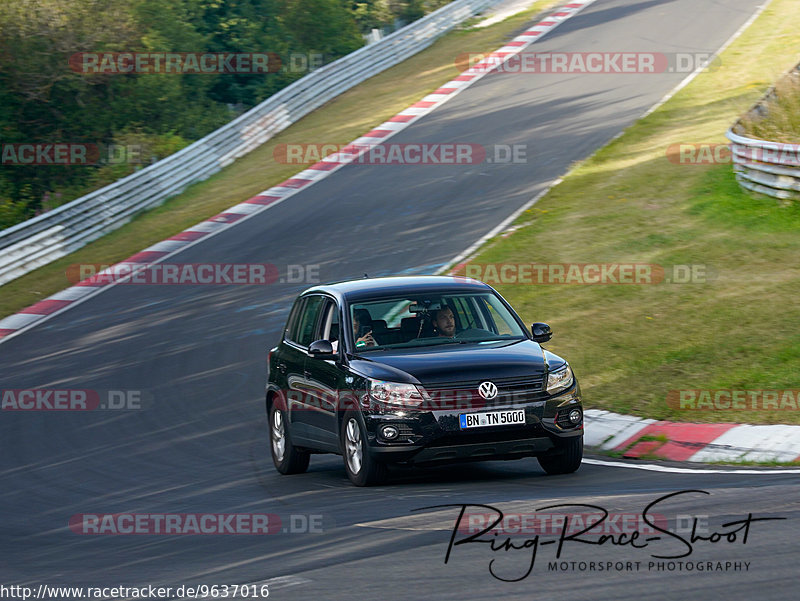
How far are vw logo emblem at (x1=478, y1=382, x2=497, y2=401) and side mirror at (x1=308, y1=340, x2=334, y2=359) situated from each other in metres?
1.57

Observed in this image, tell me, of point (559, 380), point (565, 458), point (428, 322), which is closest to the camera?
point (559, 380)

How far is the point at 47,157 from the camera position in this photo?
1209 inches

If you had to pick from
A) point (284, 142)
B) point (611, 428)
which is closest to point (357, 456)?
point (611, 428)

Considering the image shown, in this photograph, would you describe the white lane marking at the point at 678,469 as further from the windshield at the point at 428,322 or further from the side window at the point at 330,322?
the side window at the point at 330,322

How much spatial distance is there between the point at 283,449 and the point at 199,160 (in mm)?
18302

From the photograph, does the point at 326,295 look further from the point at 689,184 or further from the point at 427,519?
the point at 689,184

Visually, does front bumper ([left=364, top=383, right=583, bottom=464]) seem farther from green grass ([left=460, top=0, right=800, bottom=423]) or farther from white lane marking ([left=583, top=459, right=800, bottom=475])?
green grass ([left=460, top=0, right=800, bottom=423])

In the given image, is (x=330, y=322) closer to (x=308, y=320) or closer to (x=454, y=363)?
(x=308, y=320)

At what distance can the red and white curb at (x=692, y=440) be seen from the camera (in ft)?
31.5

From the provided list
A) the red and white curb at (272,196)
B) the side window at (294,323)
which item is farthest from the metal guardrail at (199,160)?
the side window at (294,323)

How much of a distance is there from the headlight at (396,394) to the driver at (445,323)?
1.07m

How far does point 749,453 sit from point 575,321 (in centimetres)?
575

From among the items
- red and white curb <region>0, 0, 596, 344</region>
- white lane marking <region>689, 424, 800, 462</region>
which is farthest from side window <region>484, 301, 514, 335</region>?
red and white curb <region>0, 0, 596, 344</region>

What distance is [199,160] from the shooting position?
28.1m
